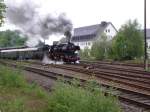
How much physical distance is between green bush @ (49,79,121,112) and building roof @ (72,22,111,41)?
101038 millimetres

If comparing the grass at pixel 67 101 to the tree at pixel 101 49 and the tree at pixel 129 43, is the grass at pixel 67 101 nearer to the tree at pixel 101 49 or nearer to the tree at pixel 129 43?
the tree at pixel 129 43

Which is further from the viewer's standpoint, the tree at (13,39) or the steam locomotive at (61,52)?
the tree at (13,39)

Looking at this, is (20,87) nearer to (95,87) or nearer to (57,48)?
(95,87)

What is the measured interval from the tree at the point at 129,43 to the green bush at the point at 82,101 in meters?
45.2

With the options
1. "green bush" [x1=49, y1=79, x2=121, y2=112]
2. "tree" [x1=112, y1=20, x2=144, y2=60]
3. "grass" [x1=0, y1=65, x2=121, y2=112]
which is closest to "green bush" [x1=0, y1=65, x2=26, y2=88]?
"grass" [x1=0, y1=65, x2=121, y2=112]

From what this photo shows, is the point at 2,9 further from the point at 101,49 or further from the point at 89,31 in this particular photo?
the point at 89,31

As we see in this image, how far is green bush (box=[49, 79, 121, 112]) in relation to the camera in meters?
9.90

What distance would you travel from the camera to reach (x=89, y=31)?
4656 inches

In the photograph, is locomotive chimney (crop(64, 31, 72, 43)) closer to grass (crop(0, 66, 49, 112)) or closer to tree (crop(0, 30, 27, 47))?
grass (crop(0, 66, 49, 112))

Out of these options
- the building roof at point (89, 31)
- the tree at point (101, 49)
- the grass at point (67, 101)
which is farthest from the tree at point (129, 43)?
the building roof at point (89, 31)

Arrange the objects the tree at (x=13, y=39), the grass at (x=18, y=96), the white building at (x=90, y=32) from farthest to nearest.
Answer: the tree at (x=13, y=39) → the white building at (x=90, y=32) → the grass at (x=18, y=96)

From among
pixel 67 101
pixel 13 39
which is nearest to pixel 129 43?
pixel 67 101

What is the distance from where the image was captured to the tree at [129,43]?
185 feet

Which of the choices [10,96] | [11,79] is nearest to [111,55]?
[11,79]
